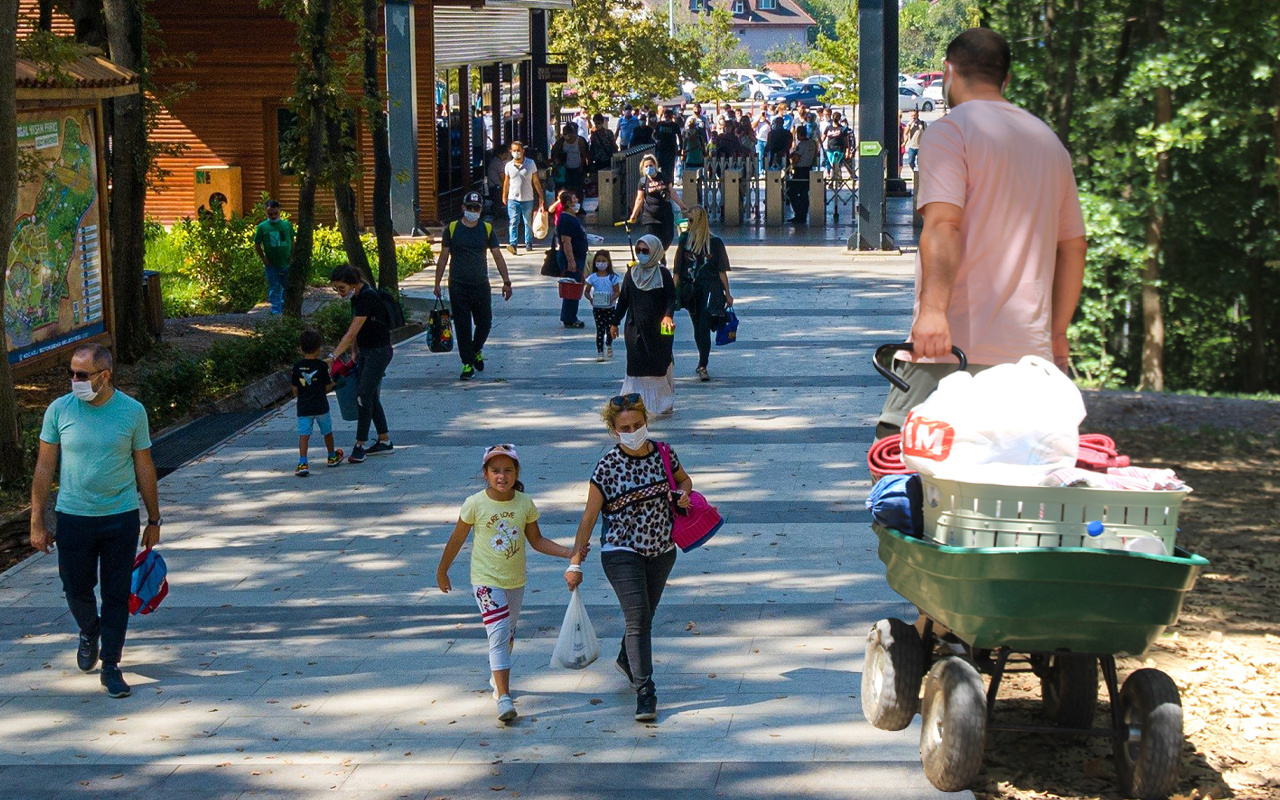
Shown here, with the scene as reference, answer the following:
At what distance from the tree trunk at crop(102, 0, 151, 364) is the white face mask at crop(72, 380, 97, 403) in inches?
327

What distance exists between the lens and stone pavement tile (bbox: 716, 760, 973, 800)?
542 cm

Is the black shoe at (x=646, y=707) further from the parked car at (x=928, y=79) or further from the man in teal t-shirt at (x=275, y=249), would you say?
the parked car at (x=928, y=79)

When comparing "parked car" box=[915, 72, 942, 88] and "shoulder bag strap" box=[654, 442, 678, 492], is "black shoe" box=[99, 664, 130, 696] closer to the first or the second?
"shoulder bag strap" box=[654, 442, 678, 492]

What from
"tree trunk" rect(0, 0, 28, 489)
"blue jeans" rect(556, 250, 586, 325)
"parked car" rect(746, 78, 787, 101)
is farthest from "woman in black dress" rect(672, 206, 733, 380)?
"parked car" rect(746, 78, 787, 101)

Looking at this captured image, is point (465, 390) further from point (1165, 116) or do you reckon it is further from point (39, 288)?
point (1165, 116)

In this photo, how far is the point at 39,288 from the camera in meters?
12.6

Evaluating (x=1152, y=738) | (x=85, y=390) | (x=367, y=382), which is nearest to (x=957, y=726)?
(x=1152, y=738)

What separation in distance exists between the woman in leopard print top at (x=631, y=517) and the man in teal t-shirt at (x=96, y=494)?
7.02ft

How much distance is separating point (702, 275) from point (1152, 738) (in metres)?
9.05

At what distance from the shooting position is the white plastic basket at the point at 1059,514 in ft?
14.9

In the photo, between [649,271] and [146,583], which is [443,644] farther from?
[649,271]

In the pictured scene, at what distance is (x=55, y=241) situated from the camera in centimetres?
1289

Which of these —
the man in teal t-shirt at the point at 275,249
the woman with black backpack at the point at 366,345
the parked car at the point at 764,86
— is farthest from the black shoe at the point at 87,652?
the parked car at the point at 764,86

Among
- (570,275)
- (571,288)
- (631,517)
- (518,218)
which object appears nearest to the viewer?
(631,517)
